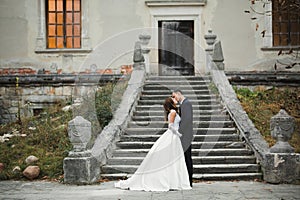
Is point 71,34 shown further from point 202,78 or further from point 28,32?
point 202,78

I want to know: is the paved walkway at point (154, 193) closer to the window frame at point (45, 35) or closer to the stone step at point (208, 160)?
the stone step at point (208, 160)

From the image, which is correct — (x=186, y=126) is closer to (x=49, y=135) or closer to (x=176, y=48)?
(x=49, y=135)

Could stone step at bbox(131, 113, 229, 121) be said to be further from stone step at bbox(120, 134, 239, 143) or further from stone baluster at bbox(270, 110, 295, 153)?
stone baluster at bbox(270, 110, 295, 153)

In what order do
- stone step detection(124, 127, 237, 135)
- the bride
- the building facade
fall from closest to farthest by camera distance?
the bride → stone step detection(124, 127, 237, 135) → the building facade

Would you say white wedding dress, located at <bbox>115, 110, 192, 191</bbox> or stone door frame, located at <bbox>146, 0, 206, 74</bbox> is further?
stone door frame, located at <bbox>146, 0, 206, 74</bbox>

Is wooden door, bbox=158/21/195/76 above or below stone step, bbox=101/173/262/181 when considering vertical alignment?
above

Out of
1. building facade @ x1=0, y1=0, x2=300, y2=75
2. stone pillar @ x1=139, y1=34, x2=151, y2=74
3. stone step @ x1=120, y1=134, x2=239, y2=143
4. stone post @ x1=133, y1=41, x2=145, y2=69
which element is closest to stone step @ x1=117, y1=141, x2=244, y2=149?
stone step @ x1=120, y1=134, x2=239, y2=143

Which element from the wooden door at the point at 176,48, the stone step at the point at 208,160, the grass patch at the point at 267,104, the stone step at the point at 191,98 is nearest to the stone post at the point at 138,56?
the stone step at the point at 191,98

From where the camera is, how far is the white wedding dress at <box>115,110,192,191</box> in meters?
8.53

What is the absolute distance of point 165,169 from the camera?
8.58 metres

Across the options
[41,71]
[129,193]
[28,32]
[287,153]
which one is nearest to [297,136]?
[287,153]

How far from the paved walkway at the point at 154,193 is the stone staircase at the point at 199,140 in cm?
55

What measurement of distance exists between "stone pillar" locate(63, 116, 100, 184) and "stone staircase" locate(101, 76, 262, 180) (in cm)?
56

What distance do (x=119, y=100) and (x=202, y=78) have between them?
3315mm
